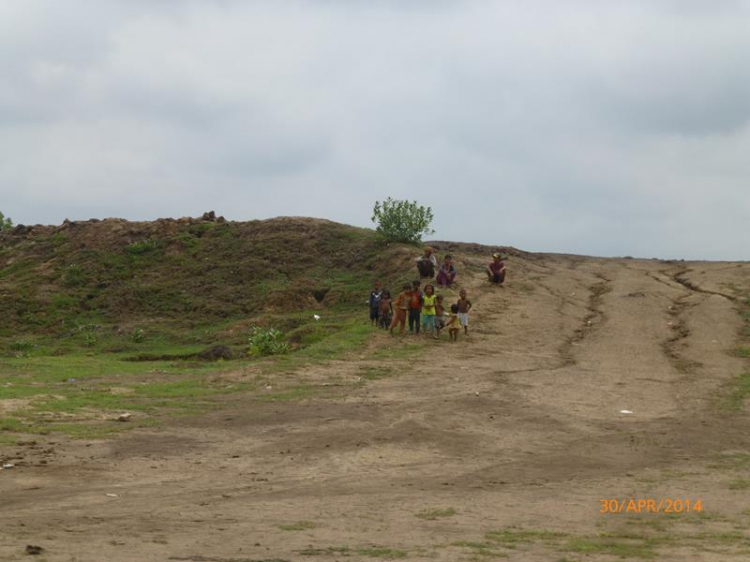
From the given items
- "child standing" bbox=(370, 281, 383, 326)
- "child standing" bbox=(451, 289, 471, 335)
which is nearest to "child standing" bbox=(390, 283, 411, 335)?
"child standing" bbox=(370, 281, 383, 326)

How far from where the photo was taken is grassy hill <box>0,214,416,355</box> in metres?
29.9

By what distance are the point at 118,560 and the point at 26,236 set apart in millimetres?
34570

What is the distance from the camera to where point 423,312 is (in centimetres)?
2572

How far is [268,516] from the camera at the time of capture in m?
9.76

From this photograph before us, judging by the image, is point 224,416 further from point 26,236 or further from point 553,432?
point 26,236

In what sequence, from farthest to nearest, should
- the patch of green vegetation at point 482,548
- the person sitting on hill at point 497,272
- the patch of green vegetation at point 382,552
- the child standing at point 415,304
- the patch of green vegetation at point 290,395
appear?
the person sitting on hill at point 497,272, the child standing at point 415,304, the patch of green vegetation at point 290,395, the patch of green vegetation at point 482,548, the patch of green vegetation at point 382,552

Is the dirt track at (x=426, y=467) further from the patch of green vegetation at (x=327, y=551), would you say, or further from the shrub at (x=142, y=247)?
the shrub at (x=142, y=247)

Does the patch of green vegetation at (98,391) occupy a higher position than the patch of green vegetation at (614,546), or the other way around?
the patch of green vegetation at (98,391)

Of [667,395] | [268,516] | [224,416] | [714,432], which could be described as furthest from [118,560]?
[667,395]

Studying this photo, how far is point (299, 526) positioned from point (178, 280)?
84.8ft

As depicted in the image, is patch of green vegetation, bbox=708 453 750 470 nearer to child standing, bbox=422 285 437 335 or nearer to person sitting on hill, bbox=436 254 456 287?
child standing, bbox=422 285 437 335

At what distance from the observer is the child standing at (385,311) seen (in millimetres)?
26016

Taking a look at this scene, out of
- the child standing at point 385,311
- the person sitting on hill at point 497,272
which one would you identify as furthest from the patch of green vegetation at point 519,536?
the person sitting on hill at point 497,272

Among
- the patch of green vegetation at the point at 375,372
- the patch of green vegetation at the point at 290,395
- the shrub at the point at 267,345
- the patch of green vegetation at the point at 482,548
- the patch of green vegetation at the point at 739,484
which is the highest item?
the shrub at the point at 267,345
